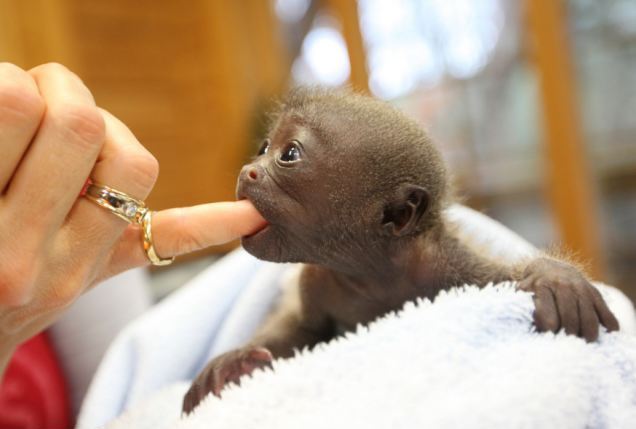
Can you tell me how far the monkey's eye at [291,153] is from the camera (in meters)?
1.09

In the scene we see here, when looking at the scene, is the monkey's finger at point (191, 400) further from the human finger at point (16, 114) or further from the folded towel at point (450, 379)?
the human finger at point (16, 114)

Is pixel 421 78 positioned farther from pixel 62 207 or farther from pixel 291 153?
pixel 62 207

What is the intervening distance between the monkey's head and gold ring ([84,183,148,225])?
0.20 meters

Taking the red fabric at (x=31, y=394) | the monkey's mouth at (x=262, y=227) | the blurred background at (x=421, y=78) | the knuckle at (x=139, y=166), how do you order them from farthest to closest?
the blurred background at (x=421, y=78) < the red fabric at (x=31, y=394) < the monkey's mouth at (x=262, y=227) < the knuckle at (x=139, y=166)

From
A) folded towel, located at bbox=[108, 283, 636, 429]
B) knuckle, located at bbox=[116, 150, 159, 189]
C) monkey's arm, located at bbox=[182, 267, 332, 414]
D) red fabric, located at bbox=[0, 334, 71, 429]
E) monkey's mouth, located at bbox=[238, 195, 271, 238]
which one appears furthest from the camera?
red fabric, located at bbox=[0, 334, 71, 429]

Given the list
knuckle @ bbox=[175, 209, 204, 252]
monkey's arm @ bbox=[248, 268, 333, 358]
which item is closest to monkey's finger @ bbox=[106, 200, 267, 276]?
knuckle @ bbox=[175, 209, 204, 252]

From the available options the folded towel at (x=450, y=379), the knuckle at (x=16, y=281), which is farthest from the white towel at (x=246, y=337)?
the knuckle at (x=16, y=281)

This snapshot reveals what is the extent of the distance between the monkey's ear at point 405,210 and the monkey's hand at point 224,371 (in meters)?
0.30

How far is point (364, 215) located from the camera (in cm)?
111

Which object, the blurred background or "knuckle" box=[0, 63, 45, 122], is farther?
the blurred background

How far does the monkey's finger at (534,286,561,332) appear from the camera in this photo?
3.08ft

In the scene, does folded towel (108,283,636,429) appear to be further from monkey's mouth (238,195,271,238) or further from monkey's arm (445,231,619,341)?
monkey's mouth (238,195,271,238)

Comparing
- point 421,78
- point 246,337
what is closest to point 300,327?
point 246,337

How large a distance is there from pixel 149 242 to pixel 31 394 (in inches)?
34.9
